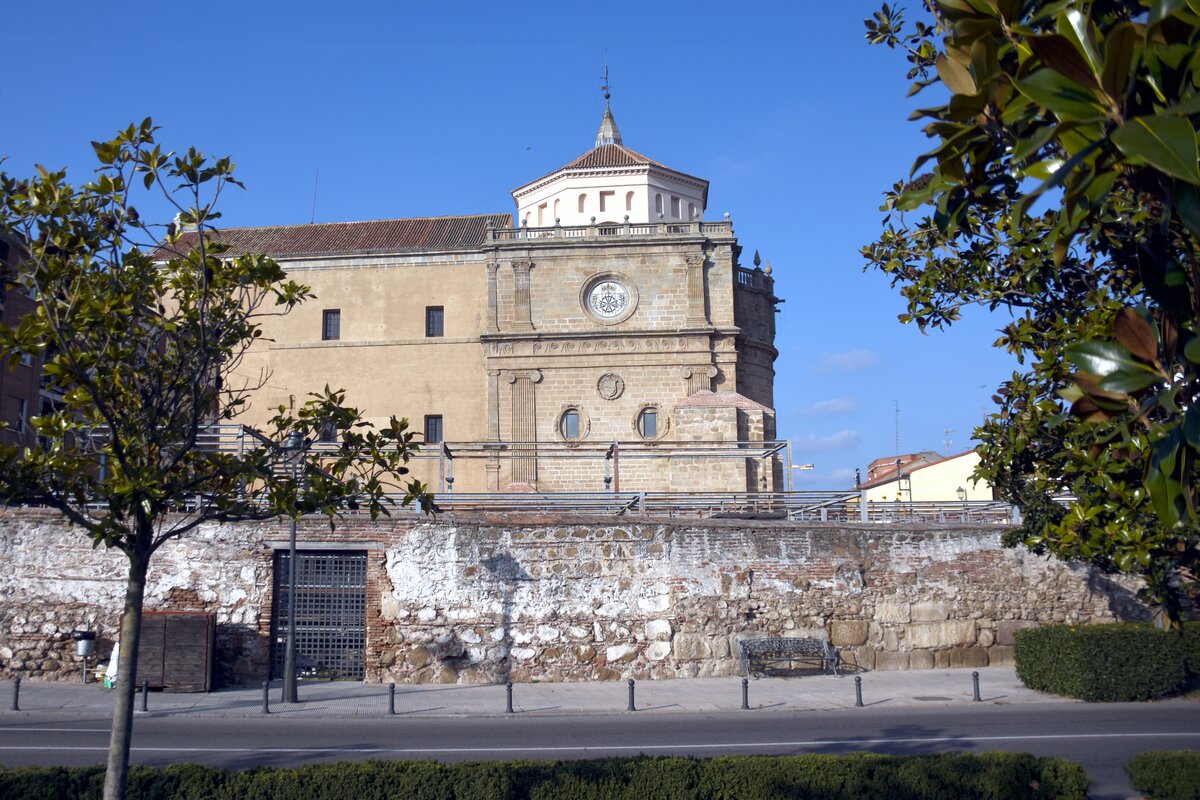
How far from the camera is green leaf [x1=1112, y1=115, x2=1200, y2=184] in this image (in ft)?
8.73

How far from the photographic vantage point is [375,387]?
1630 inches

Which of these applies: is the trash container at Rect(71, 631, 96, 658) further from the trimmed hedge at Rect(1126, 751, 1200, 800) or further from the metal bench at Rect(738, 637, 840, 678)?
the trimmed hedge at Rect(1126, 751, 1200, 800)

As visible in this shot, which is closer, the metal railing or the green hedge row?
the green hedge row

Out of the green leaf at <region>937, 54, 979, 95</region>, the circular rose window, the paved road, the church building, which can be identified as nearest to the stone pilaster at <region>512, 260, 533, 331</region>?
the church building

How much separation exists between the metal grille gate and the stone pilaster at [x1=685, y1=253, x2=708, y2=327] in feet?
76.9

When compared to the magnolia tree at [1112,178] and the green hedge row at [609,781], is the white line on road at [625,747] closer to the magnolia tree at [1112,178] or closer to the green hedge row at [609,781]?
the green hedge row at [609,781]

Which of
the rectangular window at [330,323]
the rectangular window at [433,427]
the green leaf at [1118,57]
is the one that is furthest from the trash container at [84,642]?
the rectangular window at [330,323]

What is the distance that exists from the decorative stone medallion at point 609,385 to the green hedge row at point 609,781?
31.3 metres

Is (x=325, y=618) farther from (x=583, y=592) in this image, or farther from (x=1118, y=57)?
(x=1118, y=57)

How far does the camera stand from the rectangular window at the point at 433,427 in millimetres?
41219

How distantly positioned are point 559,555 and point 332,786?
11.2m

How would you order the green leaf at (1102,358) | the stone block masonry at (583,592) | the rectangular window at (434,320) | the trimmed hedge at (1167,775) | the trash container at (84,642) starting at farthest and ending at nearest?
the rectangular window at (434,320)
the stone block masonry at (583,592)
the trash container at (84,642)
the trimmed hedge at (1167,775)
the green leaf at (1102,358)

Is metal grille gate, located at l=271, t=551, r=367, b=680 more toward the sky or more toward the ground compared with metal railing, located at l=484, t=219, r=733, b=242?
more toward the ground

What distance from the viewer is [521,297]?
41219 millimetres
